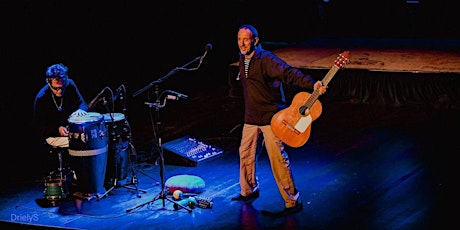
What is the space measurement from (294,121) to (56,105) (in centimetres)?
287

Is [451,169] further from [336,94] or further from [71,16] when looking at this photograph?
[71,16]

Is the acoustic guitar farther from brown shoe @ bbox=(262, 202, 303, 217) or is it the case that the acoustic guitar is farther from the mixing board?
the mixing board

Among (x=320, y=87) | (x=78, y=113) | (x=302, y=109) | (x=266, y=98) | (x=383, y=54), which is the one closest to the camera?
(x=320, y=87)

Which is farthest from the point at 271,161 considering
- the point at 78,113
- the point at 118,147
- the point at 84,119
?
the point at 78,113

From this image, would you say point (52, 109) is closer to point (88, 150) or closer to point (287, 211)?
point (88, 150)

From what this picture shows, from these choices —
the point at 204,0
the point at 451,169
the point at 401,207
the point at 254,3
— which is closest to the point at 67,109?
the point at 401,207

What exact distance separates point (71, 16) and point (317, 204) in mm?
6132

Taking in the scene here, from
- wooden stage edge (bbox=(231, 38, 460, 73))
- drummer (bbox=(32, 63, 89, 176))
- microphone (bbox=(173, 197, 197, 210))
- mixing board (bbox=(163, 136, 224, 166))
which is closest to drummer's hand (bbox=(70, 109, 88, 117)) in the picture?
drummer (bbox=(32, 63, 89, 176))

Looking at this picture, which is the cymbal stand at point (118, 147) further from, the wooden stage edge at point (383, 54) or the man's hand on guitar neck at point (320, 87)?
the wooden stage edge at point (383, 54)

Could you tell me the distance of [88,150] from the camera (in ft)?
24.4

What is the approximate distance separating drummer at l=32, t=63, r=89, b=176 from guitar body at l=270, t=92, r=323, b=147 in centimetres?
228

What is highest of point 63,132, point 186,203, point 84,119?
point 84,119

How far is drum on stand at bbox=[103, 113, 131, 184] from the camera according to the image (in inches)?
306

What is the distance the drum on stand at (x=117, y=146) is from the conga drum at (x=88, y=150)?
6.9 inches
